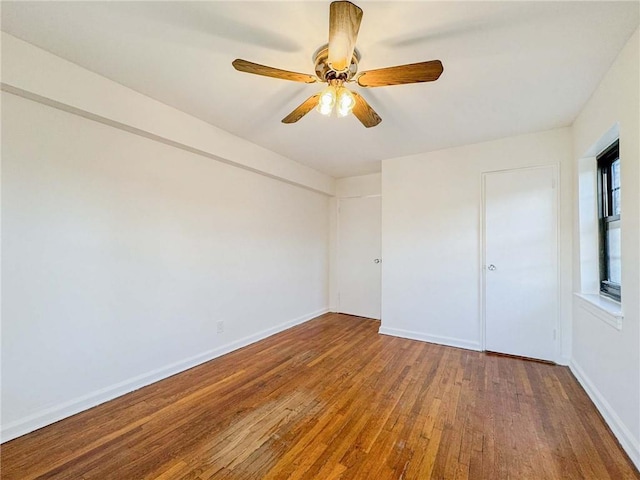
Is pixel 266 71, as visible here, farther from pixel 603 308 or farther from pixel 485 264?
pixel 485 264

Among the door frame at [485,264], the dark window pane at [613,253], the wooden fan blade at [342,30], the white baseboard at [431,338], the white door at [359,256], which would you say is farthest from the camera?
the white door at [359,256]

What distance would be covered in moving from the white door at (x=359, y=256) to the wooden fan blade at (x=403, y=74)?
10.1ft

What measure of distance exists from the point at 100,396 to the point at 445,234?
12.2ft

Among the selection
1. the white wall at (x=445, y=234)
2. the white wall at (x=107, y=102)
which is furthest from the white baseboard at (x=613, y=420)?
the white wall at (x=107, y=102)

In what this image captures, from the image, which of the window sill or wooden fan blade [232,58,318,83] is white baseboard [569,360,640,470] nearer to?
the window sill

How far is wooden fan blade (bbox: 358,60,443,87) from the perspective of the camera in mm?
1430

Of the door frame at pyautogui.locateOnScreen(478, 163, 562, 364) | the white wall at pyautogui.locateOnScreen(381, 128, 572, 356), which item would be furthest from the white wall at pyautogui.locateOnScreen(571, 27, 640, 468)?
the white wall at pyautogui.locateOnScreen(381, 128, 572, 356)

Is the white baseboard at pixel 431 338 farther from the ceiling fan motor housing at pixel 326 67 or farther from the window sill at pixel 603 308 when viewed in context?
the ceiling fan motor housing at pixel 326 67

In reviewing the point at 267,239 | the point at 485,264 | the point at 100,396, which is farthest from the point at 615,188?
the point at 100,396

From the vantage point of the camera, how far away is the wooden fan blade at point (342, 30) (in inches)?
46.0

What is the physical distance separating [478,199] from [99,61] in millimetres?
3704

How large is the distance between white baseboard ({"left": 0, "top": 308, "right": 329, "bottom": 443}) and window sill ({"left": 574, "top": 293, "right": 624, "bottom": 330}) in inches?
130

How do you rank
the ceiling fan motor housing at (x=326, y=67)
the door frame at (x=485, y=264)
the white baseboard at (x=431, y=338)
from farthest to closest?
the white baseboard at (x=431, y=338) → the door frame at (x=485, y=264) → the ceiling fan motor housing at (x=326, y=67)

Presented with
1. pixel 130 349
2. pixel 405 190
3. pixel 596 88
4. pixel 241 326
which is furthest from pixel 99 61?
pixel 596 88
